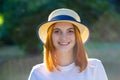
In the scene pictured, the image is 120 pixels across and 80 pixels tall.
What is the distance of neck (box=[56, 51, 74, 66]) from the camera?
10.7ft

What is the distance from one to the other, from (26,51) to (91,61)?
28.8 feet

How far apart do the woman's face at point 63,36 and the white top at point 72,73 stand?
0.15 metres

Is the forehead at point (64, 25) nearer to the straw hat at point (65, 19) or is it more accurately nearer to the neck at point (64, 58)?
the straw hat at point (65, 19)

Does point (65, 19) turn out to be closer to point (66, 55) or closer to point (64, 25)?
point (64, 25)

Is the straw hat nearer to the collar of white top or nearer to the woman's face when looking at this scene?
the woman's face

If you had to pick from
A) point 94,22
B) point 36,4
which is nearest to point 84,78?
point 36,4

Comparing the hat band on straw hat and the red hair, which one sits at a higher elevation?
the hat band on straw hat

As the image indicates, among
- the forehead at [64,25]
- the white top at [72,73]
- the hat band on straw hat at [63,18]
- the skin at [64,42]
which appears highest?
the hat band on straw hat at [63,18]

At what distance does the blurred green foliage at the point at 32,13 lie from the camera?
35.9 feet

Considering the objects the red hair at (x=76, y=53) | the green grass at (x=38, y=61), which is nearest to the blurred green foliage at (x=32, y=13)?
the green grass at (x=38, y=61)

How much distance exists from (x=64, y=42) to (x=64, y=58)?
0.54ft

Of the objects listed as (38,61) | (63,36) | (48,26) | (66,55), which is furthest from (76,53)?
(38,61)

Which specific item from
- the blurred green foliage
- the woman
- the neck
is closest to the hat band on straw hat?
the woman

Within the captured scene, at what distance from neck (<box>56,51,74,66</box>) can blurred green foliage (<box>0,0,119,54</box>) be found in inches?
300
